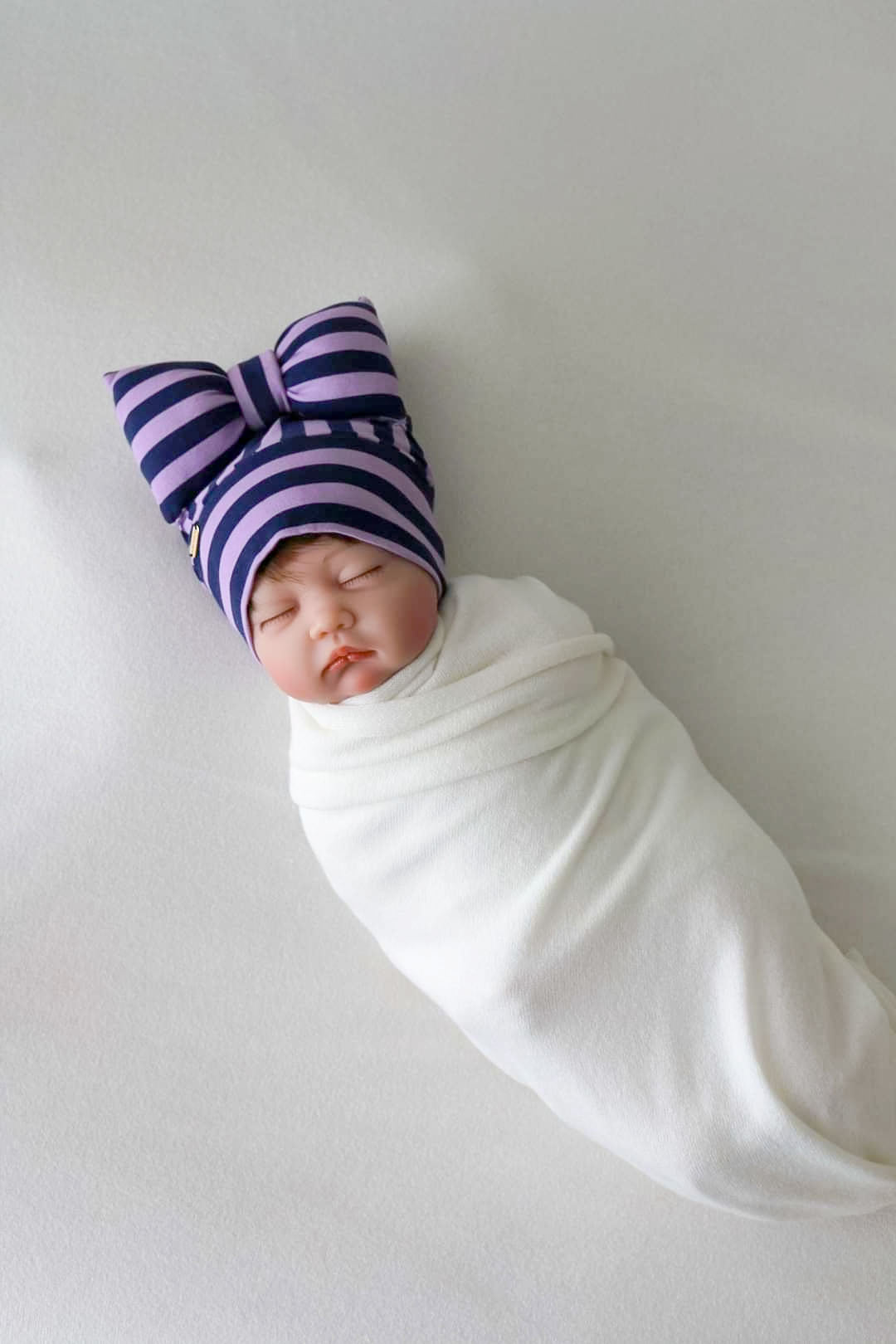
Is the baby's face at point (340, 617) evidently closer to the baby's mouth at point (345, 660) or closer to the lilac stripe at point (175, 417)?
the baby's mouth at point (345, 660)

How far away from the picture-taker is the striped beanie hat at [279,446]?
1356 mm

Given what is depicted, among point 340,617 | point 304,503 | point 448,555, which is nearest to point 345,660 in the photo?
point 340,617

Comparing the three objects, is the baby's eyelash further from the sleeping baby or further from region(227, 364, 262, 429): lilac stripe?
region(227, 364, 262, 429): lilac stripe

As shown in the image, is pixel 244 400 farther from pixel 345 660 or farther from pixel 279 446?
pixel 345 660

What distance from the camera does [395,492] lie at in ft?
4.60

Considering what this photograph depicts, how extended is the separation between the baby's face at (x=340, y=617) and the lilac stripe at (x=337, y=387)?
→ 21 cm

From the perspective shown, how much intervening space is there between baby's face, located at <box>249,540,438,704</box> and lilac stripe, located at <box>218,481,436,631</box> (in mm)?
40

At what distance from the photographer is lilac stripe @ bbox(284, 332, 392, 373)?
1441 millimetres

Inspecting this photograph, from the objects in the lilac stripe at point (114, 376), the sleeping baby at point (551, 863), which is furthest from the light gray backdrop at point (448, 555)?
the sleeping baby at point (551, 863)

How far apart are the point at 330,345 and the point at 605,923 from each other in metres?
0.79

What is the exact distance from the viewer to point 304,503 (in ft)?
4.38

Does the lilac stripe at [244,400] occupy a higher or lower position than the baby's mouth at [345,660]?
higher

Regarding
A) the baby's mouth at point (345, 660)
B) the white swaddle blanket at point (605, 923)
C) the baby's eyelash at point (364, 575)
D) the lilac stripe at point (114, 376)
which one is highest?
the lilac stripe at point (114, 376)

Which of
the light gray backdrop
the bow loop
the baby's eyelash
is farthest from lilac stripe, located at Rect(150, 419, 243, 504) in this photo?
the baby's eyelash
